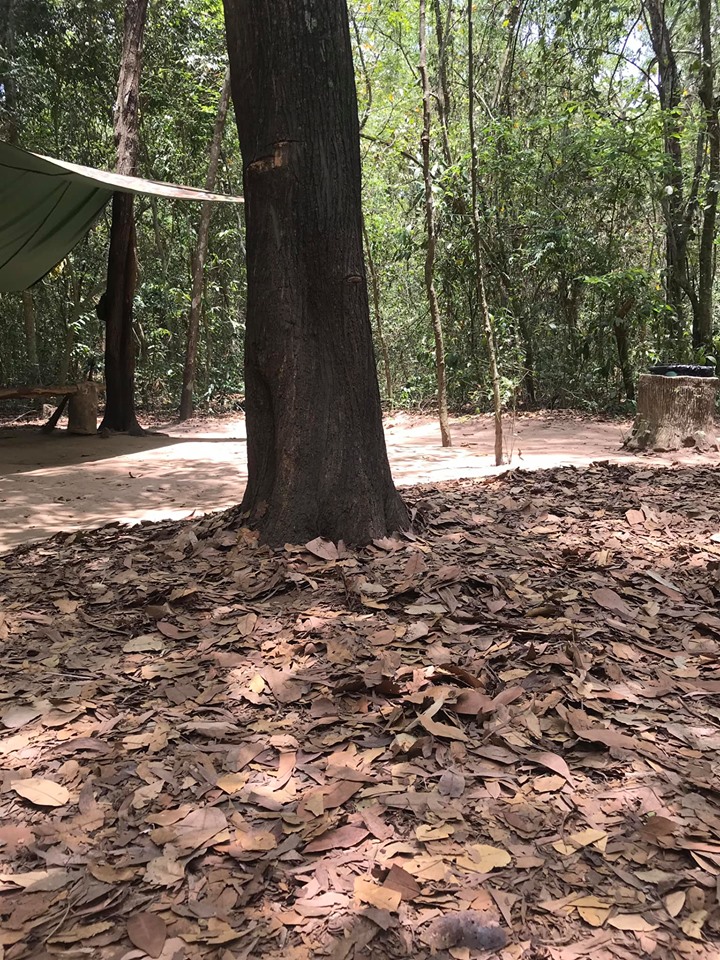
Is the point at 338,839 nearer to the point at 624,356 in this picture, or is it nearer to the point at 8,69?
Answer: the point at 624,356

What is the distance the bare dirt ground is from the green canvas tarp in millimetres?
1856

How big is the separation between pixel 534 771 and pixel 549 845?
25cm

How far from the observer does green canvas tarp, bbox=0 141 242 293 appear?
6.32 m

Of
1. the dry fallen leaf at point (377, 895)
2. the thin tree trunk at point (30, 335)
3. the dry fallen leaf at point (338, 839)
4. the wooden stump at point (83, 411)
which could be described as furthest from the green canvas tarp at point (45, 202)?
the dry fallen leaf at point (377, 895)

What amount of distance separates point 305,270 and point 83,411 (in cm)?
588

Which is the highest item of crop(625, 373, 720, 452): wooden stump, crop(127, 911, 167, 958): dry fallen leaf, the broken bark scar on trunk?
the broken bark scar on trunk

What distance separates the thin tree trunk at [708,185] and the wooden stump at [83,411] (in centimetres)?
719

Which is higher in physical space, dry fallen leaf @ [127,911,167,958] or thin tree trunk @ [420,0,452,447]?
thin tree trunk @ [420,0,452,447]

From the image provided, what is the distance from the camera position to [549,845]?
1.48 metres

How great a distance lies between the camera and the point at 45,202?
277 inches

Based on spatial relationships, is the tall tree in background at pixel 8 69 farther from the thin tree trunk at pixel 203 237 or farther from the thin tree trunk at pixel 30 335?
the thin tree trunk at pixel 203 237

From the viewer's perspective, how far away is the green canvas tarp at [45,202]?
632cm

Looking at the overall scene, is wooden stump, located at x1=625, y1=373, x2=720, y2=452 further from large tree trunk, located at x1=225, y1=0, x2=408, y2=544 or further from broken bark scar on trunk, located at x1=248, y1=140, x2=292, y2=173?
broken bark scar on trunk, located at x1=248, y1=140, x2=292, y2=173

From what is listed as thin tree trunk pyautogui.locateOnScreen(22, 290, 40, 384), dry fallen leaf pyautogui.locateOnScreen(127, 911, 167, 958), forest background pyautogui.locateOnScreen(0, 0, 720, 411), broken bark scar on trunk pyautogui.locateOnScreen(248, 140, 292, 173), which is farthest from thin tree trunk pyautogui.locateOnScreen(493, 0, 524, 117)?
dry fallen leaf pyautogui.locateOnScreen(127, 911, 167, 958)
